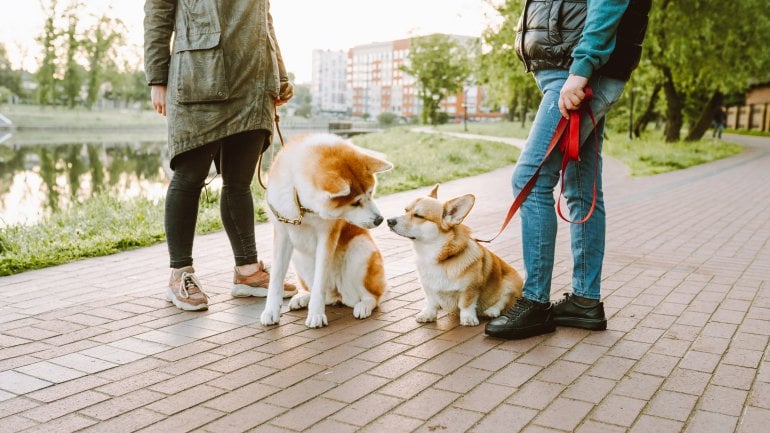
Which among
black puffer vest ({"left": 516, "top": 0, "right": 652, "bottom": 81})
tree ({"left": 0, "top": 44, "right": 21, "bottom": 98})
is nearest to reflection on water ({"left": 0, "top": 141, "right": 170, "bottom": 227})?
black puffer vest ({"left": 516, "top": 0, "right": 652, "bottom": 81})

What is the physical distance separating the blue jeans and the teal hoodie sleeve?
0.75ft

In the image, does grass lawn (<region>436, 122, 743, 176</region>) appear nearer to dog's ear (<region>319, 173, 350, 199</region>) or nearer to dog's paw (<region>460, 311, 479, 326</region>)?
dog's paw (<region>460, 311, 479, 326</region>)

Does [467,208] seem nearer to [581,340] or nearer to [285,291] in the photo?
[581,340]

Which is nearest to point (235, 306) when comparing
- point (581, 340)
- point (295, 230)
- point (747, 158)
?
point (295, 230)

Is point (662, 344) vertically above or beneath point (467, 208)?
beneath

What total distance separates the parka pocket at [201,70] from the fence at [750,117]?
52361 mm

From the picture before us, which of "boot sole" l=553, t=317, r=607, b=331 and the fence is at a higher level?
the fence

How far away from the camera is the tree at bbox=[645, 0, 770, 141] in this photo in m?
20.2

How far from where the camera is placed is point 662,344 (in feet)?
11.7

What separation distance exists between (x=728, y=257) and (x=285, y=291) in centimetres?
420

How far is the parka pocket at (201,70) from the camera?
13.0ft

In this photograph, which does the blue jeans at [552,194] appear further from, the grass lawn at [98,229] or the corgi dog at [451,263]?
the grass lawn at [98,229]

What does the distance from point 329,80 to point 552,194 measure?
562 ft

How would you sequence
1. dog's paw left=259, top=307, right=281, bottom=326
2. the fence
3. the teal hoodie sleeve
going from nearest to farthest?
the teal hoodie sleeve
dog's paw left=259, top=307, right=281, bottom=326
the fence
